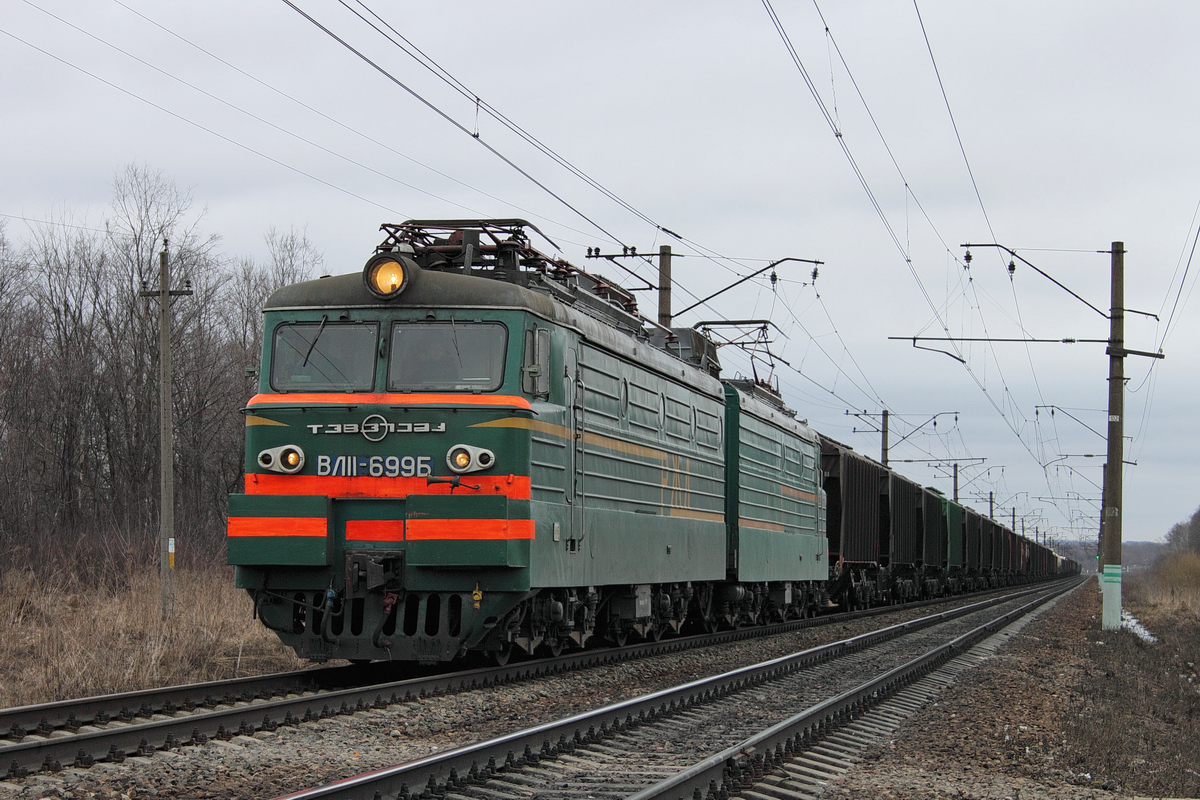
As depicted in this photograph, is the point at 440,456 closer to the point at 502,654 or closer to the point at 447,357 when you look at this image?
the point at 447,357

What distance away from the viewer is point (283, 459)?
32.7 ft

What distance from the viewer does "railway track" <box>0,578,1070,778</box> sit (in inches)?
262

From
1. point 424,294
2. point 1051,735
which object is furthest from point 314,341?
point 1051,735

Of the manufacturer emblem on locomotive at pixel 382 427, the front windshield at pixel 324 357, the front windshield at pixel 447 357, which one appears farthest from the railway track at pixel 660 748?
the front windshield at pixel 324 357

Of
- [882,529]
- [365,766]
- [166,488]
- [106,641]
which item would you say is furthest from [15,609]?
[882,529]

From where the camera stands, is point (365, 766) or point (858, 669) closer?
point (365, 766)

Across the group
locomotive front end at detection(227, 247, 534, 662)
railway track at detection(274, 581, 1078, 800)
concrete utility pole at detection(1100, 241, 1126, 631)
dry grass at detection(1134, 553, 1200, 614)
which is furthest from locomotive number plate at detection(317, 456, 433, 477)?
dry grass at detection(1134, 553, 1200, 614)

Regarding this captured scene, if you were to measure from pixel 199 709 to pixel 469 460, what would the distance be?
2737 mm

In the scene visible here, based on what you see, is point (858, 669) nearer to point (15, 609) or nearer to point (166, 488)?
point (15, 609)

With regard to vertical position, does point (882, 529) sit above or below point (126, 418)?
below

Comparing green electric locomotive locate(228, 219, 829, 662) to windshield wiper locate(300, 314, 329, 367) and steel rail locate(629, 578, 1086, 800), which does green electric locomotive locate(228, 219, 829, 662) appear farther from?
steel rail locate(629, 578, 1086, 800)

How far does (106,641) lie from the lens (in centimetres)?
1146

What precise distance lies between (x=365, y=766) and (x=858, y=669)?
7.79 m

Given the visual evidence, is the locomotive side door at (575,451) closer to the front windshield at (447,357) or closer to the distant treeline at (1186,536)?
the front windshield at (447,357)
